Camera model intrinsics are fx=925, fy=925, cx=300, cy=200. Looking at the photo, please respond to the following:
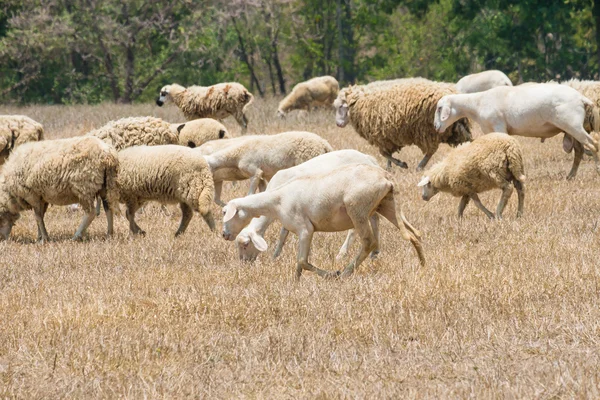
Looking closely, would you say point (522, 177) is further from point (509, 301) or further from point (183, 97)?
point (183, 97)

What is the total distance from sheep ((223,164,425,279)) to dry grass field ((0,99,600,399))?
0.99ft

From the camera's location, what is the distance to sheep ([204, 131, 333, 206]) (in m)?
11.8

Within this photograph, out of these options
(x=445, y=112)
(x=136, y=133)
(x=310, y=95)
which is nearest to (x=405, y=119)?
(x=445, y=112)

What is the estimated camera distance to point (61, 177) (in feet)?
35.4

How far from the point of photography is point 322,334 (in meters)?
6.14

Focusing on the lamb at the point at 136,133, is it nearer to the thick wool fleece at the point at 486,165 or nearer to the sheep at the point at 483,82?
the thick wool fleece at the point at 486,165

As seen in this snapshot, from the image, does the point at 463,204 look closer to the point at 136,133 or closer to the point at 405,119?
the point at 405,119

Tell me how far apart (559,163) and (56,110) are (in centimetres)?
1949

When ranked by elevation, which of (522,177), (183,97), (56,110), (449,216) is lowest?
(56,110)

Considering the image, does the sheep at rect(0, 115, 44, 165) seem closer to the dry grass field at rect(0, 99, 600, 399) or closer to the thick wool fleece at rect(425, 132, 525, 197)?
the dry grass field at rect(0, 99, 600, 399)

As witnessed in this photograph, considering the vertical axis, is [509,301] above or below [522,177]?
above

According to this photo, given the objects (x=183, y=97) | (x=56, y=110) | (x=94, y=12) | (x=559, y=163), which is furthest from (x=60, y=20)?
(x=559, y=163)

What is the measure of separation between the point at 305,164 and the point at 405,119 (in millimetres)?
7070

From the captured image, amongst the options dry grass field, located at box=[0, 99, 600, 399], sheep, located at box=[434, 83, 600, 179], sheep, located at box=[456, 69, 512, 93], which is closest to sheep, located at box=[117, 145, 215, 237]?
dry grass field, located at box=[0, 99, 600, 399]
